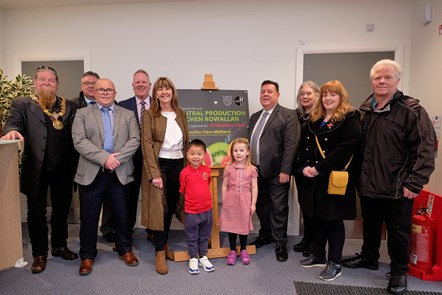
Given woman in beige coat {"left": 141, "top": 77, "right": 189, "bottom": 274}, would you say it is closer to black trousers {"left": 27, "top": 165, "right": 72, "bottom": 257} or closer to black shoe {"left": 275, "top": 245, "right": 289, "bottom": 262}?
black trousers {"left": 27, "top": 165, "right": 72, "bottom": 257}

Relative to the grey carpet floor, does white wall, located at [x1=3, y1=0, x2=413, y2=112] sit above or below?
above

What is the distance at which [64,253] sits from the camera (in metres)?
2.79

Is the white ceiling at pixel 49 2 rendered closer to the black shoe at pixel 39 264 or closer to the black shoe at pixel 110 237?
the black shoe at pixel 110 237

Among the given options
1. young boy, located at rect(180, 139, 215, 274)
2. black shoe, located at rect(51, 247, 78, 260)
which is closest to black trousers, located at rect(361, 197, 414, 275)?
young boy, located at rect(180, 139, 215, 274)

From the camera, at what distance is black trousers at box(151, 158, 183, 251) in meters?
2.63

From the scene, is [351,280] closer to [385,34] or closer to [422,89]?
[422,89]

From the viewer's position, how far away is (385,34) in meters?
3.40

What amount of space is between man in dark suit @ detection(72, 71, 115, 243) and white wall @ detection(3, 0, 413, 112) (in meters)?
0.71

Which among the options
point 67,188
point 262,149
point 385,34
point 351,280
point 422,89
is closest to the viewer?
point 351,280

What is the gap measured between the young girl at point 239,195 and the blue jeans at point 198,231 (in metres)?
0.15

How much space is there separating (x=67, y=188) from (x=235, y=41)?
238 cm

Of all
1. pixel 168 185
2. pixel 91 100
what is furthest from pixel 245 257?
pixel 91 100

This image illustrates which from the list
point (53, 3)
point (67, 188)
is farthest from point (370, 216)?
point (53, 3)

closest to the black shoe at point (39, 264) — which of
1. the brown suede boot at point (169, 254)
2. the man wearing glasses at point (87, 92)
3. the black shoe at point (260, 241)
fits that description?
the brown suede boot at point (169, 254)
